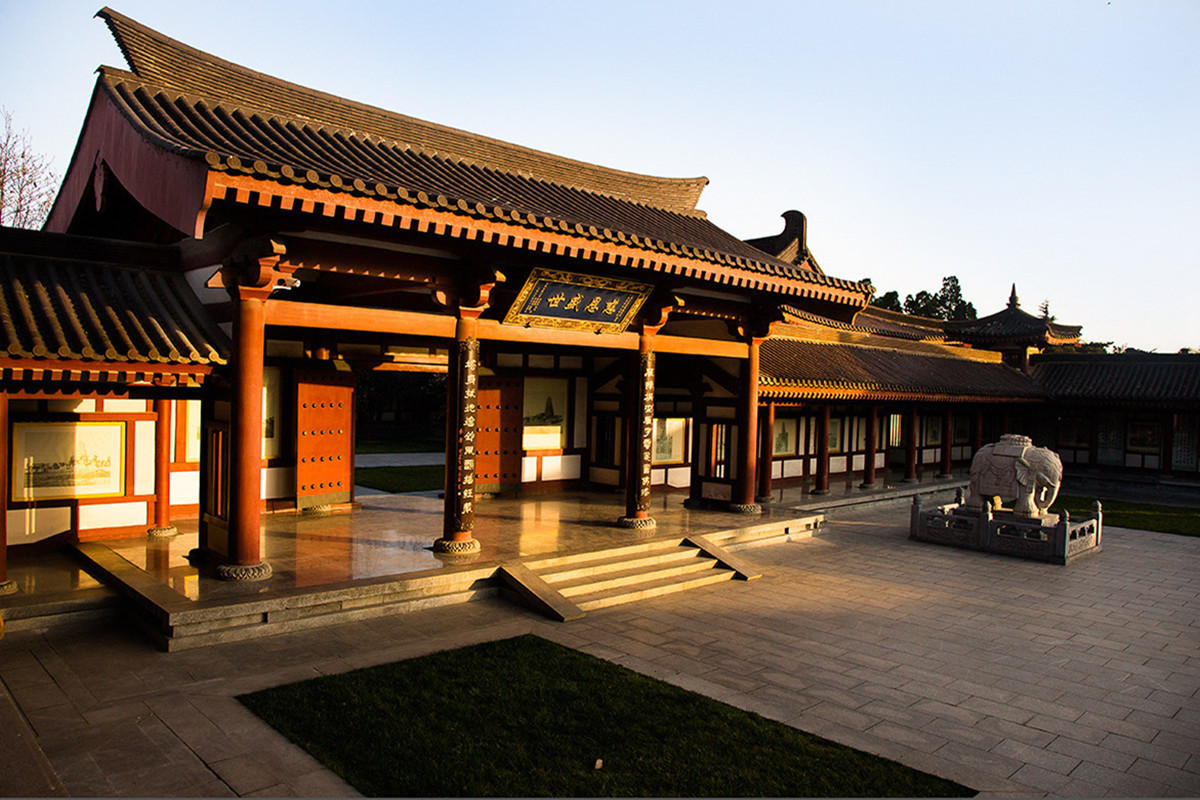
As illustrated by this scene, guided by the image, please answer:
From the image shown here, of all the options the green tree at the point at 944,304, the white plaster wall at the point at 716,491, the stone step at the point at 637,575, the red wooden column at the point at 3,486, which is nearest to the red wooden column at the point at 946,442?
the white plaster wall at the point at 716,491

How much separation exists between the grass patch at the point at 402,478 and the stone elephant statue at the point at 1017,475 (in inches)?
398

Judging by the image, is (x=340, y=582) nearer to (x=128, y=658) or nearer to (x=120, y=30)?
(x=128, y=658)

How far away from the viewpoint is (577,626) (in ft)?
26.4

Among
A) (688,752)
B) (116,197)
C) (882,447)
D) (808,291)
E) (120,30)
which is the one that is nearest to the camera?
(688,752)

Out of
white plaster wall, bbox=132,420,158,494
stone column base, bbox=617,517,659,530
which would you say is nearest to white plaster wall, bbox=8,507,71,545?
white plaster wall, bbox=132,420,158,494

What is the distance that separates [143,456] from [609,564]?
235 inches

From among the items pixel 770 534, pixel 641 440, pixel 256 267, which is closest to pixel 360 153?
pixel 256 267

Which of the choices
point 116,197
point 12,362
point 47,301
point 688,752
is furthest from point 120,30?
point 688,752

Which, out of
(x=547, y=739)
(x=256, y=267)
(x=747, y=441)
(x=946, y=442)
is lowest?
(x=547, y=739)

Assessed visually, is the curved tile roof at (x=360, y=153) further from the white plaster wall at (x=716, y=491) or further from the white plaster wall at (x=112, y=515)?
the white plaster wall at (x=112, y=515)

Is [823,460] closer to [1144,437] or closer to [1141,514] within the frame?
[1141,514]

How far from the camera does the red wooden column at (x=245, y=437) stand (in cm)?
765

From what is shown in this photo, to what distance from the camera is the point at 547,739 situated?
17.5 ft

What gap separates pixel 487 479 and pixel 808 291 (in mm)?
6323
